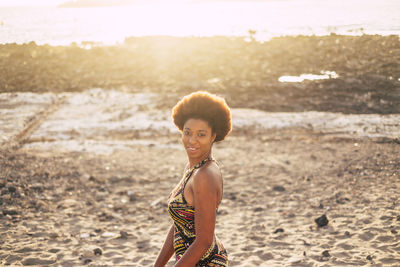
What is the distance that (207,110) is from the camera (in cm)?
239

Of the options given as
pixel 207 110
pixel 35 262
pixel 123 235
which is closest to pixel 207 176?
pixel 207 110

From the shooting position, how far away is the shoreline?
12.0 meters

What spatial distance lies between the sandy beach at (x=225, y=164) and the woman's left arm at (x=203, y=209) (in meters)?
3.17

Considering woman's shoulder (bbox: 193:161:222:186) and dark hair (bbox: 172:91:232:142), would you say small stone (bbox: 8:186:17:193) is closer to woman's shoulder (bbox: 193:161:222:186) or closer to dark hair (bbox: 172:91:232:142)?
dark hair (bbox: 172:91:232:142)

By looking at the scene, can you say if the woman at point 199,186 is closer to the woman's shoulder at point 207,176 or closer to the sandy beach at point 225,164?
the woman's shoulder at point 207,176

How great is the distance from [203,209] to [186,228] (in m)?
0.32

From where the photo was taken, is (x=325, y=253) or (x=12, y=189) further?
(x=12, y=189)

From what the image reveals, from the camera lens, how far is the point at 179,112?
98.5 inches

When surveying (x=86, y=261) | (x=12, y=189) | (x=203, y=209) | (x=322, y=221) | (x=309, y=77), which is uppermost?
(x=309, y=77)

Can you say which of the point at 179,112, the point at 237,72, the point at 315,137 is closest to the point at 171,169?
the point at 315,137

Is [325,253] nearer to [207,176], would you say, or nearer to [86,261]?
[86,261]

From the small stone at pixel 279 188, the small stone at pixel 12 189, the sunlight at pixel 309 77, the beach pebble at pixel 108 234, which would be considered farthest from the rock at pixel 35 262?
the sunlight at pixel 309 77

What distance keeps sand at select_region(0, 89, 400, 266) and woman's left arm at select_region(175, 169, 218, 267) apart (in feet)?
10.5

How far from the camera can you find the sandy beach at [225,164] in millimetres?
5684
